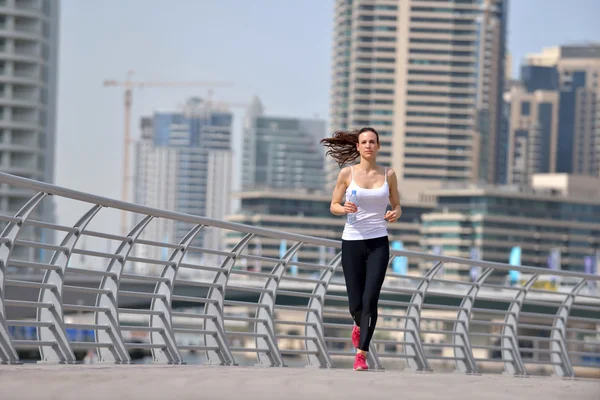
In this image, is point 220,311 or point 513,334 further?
point 513,334

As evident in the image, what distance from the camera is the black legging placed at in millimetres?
9461

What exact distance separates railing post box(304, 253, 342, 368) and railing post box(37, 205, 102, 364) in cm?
285

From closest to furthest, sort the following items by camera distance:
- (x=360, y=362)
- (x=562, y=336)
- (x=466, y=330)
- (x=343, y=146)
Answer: (x=360, y=362) < (x=343, y=146) < (x=466, y=330) < (x=562, y=336)

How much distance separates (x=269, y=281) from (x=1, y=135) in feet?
333

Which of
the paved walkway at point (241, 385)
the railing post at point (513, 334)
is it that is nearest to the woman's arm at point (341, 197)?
the paved walkway at point (241, 385)

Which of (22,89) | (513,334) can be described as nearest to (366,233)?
(513,334)

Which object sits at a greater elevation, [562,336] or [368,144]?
[368,144]

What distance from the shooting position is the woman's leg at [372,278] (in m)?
9.45

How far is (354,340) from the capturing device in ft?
32.0

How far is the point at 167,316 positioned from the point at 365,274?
1.41m

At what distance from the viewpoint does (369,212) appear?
945 centimetres

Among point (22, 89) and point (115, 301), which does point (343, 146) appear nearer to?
point (115, 301)

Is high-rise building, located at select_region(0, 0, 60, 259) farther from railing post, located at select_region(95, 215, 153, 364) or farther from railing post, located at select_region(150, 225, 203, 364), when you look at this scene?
railing post, located at select_region(95, 215, 153, 364)

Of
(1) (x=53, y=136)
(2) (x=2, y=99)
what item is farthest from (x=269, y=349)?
(1) (x=53, y=136)
